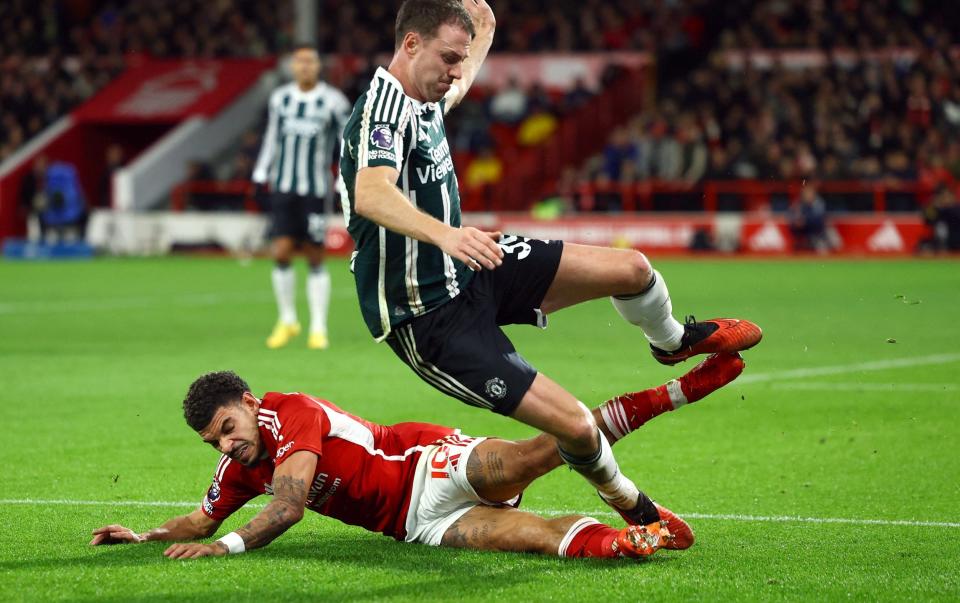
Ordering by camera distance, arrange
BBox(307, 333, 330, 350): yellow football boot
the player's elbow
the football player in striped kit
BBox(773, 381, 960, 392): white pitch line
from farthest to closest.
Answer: BBox(307, 333, 330, 350): yellow football boot → BBox(773, 381, 960, 392): white pitch line → the football player in striped kit → the player's elbow

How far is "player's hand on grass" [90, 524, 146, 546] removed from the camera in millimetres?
5934

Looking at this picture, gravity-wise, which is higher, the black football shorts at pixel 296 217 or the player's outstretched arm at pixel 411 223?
the player's outstretched arm at pixel 411 223

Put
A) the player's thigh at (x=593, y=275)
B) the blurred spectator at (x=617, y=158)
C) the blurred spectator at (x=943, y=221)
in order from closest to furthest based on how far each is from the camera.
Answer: the player's thigh at (x=593, y=275), the blurred spectator at (x=943, y=221), the blurred spectator at (x=617, y=158)

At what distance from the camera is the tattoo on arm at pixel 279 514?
5.49m

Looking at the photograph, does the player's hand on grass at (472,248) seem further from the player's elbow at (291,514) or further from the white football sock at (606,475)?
the player's elbow at (291,514)

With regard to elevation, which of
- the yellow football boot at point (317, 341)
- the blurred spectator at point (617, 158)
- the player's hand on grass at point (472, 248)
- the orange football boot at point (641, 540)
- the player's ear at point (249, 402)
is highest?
the player's hand on grass at point (472, 248)

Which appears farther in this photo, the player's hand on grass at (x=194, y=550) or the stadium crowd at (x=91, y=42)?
the stadium crowd at (x=91, y=42)

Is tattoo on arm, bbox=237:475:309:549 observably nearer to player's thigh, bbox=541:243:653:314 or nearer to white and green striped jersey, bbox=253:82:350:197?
player's thigh, bbox=541:243:653:314

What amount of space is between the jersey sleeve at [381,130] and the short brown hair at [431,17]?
22 centimetres

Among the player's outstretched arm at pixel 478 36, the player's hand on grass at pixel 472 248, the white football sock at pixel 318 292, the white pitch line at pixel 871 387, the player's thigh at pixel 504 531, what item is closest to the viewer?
the player's hand on grass at pixel 472 248

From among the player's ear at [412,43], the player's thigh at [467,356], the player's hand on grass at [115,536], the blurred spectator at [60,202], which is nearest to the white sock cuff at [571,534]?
the player's thigh at [467,356]

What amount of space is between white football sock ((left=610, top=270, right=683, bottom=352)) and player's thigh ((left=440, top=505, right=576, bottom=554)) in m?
0.91

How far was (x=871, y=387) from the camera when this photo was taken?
11.0 metres

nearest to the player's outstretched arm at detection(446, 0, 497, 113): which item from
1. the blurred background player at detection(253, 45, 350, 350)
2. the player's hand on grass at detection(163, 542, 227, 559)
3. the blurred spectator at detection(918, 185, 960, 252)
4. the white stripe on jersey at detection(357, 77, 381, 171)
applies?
the white stripe on jersey at detection(357, 77, 381, 171)
